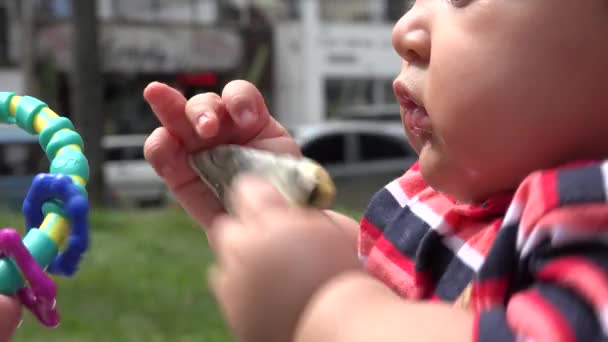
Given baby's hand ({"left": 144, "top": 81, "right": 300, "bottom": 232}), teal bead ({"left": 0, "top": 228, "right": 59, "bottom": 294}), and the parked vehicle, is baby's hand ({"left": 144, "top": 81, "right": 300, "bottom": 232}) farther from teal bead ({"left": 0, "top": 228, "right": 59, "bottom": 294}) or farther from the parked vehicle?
the parked vehicle

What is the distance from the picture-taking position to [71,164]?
3.38 ft

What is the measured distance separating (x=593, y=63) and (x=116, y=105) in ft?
55.7

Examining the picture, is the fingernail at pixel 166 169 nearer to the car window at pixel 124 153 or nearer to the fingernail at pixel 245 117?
the fingernail at pixel 245 117

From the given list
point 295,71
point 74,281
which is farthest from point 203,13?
point 74,281

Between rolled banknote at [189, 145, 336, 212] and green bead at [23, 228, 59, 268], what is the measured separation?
187mm

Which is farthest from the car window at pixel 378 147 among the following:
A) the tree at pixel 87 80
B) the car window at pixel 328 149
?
the tree at pixel 87 80

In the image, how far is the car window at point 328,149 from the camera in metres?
10.0

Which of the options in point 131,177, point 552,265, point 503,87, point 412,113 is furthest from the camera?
point 131,177

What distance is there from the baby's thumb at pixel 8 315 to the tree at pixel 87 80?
6.86 m

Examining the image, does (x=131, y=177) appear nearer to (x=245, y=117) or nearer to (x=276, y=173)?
(x=245, y=117)

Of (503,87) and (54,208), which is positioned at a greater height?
(503,87)

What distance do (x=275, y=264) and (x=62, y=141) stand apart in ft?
1.38

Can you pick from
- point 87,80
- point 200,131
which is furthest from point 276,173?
point 87,80

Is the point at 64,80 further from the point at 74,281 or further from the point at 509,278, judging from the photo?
the point at 509,278
